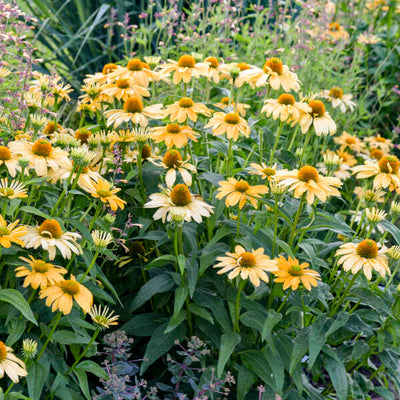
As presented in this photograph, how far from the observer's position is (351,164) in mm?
3428

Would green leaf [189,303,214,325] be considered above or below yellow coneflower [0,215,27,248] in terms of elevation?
below

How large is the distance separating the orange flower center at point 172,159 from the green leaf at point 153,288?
0.39m

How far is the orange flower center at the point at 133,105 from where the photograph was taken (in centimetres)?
209

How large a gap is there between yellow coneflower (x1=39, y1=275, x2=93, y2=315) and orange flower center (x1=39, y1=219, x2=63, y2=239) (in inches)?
5.5

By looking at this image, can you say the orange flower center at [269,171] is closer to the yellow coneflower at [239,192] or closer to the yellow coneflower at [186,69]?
the yellow coneflower at [239,192]

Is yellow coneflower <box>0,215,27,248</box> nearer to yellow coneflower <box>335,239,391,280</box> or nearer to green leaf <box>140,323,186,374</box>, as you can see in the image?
green leaf <box>140,323,186,374</box>

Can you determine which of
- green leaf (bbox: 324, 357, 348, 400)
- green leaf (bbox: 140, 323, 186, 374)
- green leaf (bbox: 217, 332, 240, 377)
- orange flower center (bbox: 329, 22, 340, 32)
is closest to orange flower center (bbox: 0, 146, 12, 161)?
green leaf (bbox: 140, 323, 186, 374)

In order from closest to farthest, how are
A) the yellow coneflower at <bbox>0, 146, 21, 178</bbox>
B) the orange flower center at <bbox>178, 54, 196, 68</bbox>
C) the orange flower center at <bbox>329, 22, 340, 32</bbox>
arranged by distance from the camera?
the yellow coneflower at <bbox>0, 146, 21, 178</bbox> < the orange flower center at <bbox>178, 54, 196, 68</bbox> < the orange flower center at <bbox>329, 22, 340, 32</bbox>

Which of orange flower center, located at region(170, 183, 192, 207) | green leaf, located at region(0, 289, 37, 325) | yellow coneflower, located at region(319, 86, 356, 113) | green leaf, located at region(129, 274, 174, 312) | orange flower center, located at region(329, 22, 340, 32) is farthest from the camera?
orange flower center, located at region(329, 22, 340, 32)

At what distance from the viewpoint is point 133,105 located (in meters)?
2.09

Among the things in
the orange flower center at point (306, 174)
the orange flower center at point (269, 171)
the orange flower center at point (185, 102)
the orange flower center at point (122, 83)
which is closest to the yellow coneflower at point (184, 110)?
the orange flower center at point (185, 102)

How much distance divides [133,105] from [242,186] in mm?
577

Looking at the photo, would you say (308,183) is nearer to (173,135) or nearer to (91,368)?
(173,135)

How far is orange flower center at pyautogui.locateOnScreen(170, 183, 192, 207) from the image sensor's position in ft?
5.81
